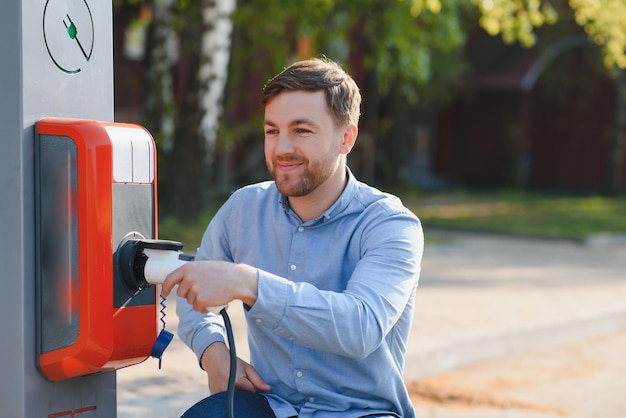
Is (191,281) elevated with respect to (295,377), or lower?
elevated

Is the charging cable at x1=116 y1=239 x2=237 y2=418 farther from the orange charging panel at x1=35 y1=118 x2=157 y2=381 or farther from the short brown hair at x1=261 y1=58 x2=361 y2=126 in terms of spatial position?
the short brown hair at x1=261 y1=58 x2=361 y2=126

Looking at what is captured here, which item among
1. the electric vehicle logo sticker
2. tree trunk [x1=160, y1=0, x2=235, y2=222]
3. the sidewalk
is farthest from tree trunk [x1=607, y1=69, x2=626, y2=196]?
the electric vehicle logo sticker

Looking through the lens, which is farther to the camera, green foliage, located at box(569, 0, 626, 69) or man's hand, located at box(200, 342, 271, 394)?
green foliage, located at box(569, 0, 626, 69)

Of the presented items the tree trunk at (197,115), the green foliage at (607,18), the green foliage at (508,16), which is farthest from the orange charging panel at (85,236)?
the green foliage at (607,18)

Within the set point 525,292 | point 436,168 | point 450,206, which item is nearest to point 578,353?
point 525,292

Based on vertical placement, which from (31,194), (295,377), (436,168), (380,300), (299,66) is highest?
(299,66)

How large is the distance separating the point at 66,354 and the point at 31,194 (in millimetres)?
370

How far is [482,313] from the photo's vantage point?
7145 mm

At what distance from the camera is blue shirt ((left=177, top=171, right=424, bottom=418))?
2344 millimetres

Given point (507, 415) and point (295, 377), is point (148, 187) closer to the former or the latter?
point (295, 377)

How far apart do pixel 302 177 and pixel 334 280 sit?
0.28m

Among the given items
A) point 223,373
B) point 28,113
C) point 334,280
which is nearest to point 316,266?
point 334,280

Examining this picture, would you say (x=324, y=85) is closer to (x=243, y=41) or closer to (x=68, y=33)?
(x=68, y=33)

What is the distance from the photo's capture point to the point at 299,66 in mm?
2408
